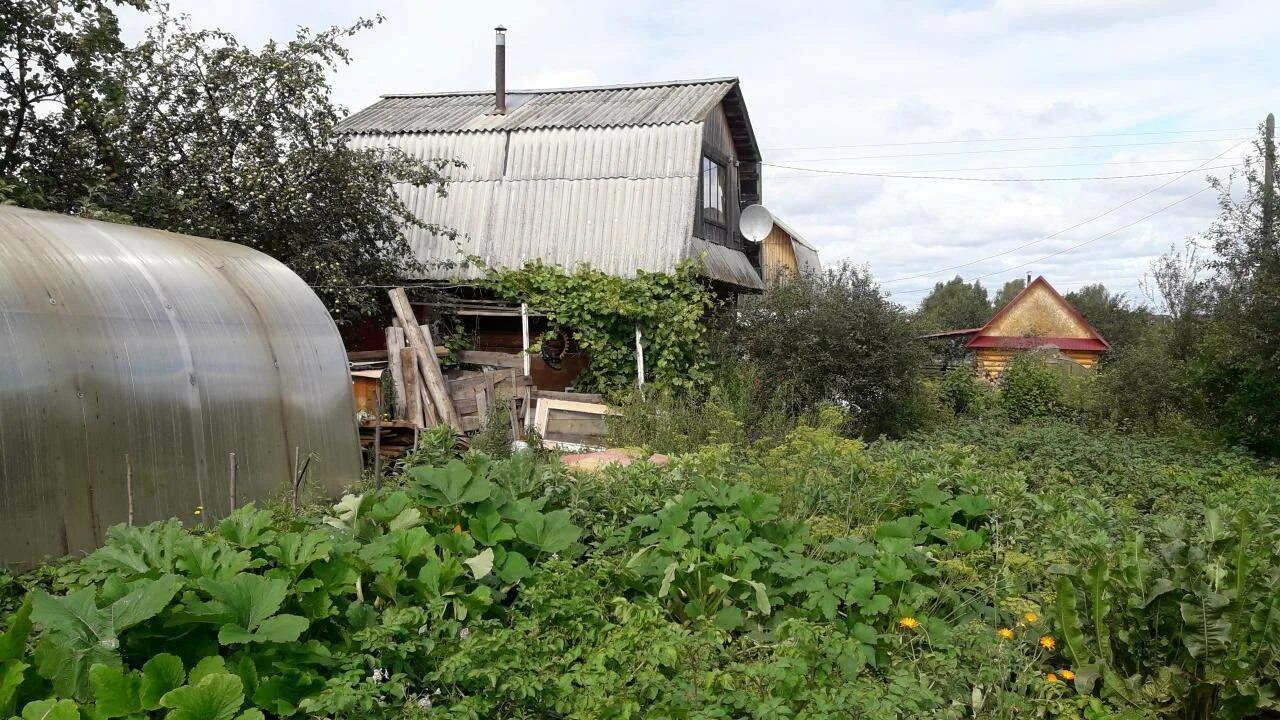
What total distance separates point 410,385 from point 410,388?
47mm

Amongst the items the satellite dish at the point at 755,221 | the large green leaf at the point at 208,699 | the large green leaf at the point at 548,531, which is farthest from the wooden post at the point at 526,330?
the large green leaf at the point at 208,699

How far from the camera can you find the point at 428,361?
43.8ft

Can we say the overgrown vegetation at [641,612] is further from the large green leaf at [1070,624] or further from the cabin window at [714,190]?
the cabin window at [714,190]

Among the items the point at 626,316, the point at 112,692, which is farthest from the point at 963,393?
the point at 112,692

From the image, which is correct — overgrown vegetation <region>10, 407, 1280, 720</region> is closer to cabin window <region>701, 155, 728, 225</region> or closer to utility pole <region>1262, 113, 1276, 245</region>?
utility pole <region>1262, 113, 1276, 245</region>

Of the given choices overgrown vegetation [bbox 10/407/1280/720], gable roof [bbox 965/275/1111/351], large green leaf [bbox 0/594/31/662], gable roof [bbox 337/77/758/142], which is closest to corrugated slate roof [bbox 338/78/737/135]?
gable roof [bbox 337/77/758/142]

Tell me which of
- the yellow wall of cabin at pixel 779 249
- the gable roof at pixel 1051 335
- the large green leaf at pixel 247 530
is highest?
the yellow wall of cabin at pixel 779 249

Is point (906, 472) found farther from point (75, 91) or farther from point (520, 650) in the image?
point (75, 91)

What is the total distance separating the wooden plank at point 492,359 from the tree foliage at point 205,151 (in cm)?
205

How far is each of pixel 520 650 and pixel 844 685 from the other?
1.30 m

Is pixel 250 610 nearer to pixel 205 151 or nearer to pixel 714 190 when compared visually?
pixel 205 151

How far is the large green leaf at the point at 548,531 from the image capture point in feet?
14.5

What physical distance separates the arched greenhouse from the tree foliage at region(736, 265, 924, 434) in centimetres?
821

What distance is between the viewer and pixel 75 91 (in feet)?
39.1
